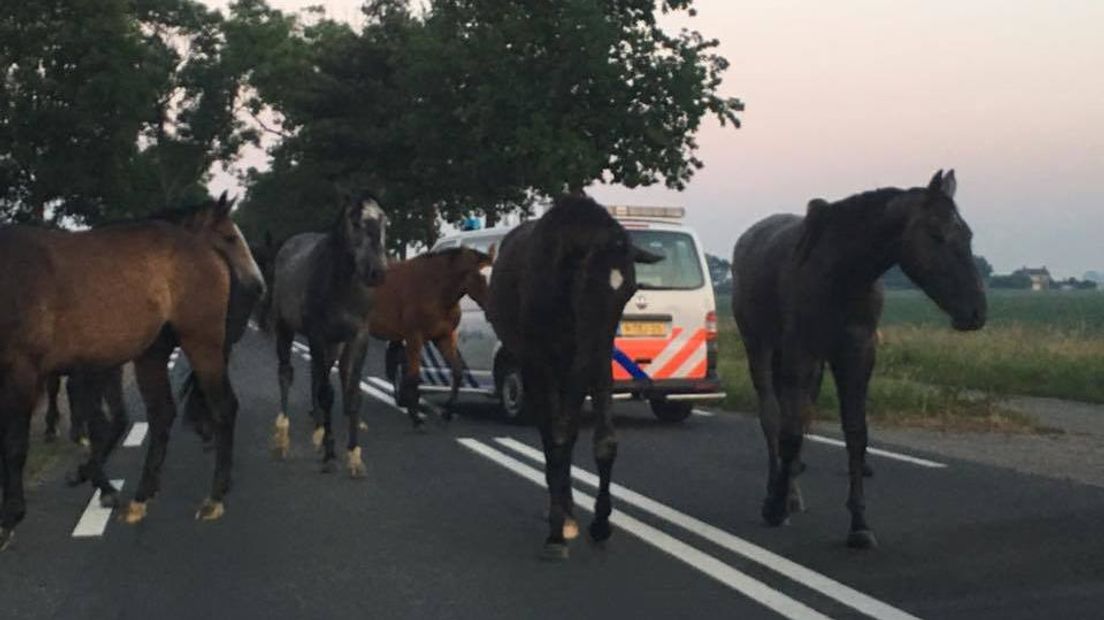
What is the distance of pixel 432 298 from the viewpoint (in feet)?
52.2

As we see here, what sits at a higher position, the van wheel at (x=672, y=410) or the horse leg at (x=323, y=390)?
the horse leg at (x=323, y=390)

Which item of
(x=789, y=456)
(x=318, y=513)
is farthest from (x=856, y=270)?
(x=318, y=513)

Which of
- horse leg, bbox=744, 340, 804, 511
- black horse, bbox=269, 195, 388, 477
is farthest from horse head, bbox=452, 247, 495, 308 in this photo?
horse leg, bbox=744, 340, 804, 511

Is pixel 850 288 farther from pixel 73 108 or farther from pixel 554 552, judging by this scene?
pixel 73 108

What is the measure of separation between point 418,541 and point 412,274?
25.8 feet

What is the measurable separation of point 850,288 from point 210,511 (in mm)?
4238

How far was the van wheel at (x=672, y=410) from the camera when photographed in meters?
16.2

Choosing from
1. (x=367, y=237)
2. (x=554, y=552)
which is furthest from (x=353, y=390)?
(x=554, y=552)

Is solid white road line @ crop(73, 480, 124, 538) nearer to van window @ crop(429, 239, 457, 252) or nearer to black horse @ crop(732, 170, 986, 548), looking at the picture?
black horse @ crop(732, 170, 986, 548)

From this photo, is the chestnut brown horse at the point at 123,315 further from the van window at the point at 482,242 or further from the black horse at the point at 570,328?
the van window at the point at 482,242

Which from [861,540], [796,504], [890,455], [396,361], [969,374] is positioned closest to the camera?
[861,540]

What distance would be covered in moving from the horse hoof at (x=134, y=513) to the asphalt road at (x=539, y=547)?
0.12 m

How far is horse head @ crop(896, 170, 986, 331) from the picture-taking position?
7.65 meters

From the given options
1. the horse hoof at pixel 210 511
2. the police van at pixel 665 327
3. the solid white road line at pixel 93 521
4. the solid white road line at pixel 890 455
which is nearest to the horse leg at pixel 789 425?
the solid white road line at pixel 890 455
